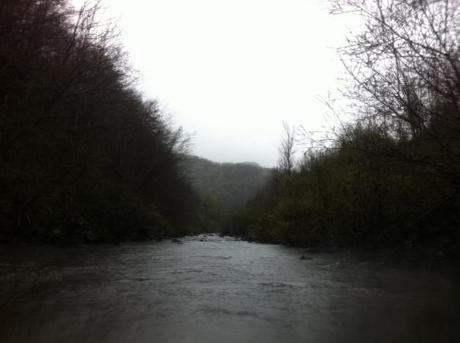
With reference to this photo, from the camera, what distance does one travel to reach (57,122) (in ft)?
54.3

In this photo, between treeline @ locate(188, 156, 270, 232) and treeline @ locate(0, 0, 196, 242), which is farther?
treeline @ locate(188, 156, 270, 232)

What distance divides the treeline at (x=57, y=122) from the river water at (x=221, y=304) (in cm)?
582

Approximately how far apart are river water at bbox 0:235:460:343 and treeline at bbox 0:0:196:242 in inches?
229

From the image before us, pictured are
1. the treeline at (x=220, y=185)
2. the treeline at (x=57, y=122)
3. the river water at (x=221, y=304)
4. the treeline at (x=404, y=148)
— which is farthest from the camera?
the treeline at (x=220, y=185)

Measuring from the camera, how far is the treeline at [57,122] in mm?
13750

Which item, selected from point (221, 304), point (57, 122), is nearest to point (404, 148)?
point (221, 304)

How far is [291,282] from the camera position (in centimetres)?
866

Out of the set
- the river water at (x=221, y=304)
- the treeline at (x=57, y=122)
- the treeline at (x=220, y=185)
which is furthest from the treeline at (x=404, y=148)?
the treeline at (x=220, y=185)

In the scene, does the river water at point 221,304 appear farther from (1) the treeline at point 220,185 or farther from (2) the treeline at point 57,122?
(1) the treeline at point 220,185

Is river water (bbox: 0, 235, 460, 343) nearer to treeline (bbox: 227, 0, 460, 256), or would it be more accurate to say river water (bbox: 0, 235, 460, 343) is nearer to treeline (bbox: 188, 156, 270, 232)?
treeline (bbox: 227, 0, 460, 256)

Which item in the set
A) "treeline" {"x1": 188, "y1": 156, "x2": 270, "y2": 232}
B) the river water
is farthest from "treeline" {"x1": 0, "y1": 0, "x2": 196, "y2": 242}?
"treeline" {"x1": 188, "y1": 156, "x2": 270, "y2": 232}

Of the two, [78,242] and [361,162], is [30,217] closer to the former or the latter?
[78,242]

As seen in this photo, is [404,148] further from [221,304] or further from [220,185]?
[220,185]

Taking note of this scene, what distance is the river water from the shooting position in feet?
16.3
